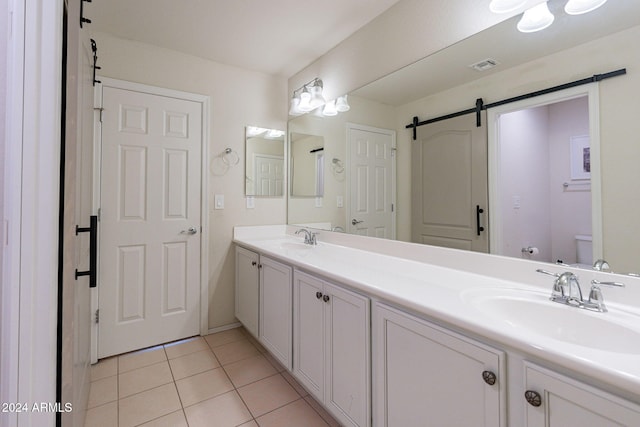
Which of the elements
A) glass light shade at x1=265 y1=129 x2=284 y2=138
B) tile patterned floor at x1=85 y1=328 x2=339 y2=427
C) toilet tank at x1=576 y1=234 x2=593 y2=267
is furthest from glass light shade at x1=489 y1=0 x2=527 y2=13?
tile patterned floor at x1=85 y1=328 x2=339 y2=427

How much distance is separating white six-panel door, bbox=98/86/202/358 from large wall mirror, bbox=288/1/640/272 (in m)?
1.86

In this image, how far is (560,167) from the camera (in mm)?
1111

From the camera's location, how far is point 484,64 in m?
1.34

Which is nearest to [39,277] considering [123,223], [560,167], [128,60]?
[123,223]

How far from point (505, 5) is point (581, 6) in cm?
29

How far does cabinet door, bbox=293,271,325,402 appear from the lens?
1464 millimetres

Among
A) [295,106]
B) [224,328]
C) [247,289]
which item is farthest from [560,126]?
[224,328]

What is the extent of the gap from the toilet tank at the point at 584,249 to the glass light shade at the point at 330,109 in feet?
5.64

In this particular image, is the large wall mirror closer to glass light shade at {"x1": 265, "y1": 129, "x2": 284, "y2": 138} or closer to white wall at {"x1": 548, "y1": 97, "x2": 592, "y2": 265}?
white wall at {"x1": 548, "y1": 97, "x2": 592, "y2": 265}

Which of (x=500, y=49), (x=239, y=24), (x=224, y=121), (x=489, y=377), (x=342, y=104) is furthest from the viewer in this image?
(x=224, y=121)

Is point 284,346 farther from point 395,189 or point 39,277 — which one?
point 39,277

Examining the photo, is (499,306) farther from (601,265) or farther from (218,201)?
(218,201)

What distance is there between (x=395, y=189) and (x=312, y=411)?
1396 millimetres

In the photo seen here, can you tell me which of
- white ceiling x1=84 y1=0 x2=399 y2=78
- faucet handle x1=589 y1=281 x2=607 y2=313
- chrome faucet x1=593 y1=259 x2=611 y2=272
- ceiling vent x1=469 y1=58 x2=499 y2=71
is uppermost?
white ceiling x1=84 y1=0 x2=399 y2=78
